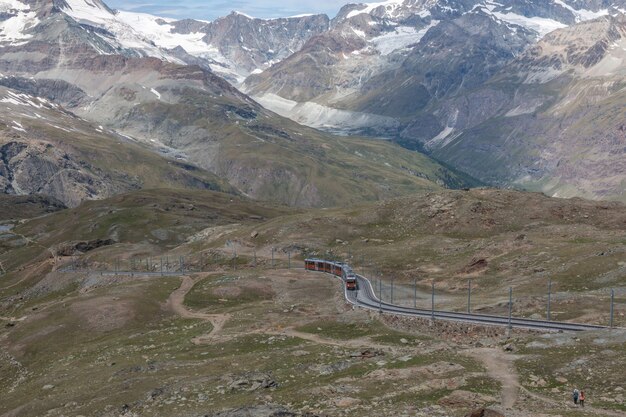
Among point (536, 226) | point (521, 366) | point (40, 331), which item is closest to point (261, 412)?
point (521, 366)

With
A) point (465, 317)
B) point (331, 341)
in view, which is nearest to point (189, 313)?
point (331, 341)

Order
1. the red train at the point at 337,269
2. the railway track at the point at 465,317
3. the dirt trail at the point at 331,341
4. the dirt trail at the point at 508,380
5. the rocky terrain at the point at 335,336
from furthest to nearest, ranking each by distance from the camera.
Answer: the red train at the point at 337,269 < the railway track at the point at 465,317 < the dirt trail at the point at 331,341 < the rocky terrain at the point at 335,336 < the dirt trail at the point at 508,380

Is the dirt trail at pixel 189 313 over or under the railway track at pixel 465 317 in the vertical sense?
under

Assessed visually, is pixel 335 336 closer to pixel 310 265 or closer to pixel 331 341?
pixel 331 341

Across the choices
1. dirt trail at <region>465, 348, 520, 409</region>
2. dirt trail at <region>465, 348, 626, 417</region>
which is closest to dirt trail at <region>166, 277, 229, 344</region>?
dirt trail at <region>465, 348, 520, 409</region>

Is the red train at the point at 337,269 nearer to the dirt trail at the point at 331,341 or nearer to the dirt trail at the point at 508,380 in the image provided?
the dirt trail at the point at 331,341

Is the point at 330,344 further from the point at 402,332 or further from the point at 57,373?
the point at 57,373

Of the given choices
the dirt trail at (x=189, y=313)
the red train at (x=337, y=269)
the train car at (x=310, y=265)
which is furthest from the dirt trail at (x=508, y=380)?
the train car at (x=310, y=265)
